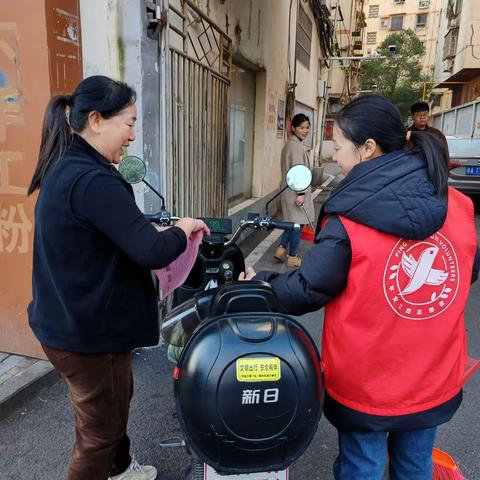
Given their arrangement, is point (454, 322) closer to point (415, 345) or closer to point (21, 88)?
point (415, 345)

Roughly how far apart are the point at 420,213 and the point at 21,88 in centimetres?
247

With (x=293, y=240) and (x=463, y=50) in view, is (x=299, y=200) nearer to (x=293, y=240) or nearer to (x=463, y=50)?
(x=293, y=240)

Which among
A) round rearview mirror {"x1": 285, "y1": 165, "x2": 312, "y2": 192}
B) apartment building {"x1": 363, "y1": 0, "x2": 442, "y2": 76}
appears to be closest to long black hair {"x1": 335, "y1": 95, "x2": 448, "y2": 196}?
round rearview mirror {"x1": 285, "y1": 165, "x2": 312, "y2": 192}

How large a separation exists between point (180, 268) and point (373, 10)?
56.3 metres

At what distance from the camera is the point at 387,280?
130 centimetres

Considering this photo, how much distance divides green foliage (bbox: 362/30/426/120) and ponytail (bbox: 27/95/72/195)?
111 ft

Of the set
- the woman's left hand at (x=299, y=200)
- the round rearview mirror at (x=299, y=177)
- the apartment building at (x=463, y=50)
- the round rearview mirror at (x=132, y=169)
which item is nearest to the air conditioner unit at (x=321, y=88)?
the apartment building at (x=463, y=50)

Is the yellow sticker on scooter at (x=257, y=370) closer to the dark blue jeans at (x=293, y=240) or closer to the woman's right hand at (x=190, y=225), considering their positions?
the woman's right hand at (x=190, y=225)

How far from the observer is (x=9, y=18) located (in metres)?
2.63

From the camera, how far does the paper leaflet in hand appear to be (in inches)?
65.9

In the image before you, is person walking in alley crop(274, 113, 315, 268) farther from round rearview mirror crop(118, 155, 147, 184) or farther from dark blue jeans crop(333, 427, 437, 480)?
dark blue jeans crop(333, 427, 437, 480)

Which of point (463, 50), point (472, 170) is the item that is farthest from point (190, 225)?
point (463, 50)

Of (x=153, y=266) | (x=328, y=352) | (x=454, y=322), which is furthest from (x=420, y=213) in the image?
(x=153, y=266)

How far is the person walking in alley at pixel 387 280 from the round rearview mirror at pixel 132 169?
754 mm
